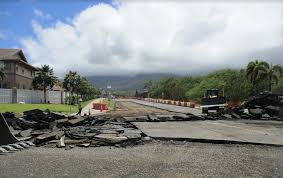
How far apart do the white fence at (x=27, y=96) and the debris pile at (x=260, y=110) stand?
42738 millimetres

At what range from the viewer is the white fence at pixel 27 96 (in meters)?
65.4

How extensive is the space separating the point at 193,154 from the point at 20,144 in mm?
6421

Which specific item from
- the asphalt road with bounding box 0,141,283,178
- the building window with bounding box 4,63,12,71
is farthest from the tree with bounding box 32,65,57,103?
the asphalt road with bounding box 0,141,283,178

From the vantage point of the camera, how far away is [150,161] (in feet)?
37.6

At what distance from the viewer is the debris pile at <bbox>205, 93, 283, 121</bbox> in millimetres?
31000

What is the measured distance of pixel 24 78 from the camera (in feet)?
280

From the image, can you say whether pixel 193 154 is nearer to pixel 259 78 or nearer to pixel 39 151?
pixel 39 151

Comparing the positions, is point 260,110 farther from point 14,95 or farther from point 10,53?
point 10,53

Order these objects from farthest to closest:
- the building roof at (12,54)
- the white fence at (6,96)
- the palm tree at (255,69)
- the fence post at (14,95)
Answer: the palm tree at (255,69)
the building roof at (12,54)
the fence post at (14,95)
the white fence at (6,96)

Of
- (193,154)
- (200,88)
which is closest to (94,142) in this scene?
(193,154)

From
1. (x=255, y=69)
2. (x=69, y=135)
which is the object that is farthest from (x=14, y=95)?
(x=69, y=135)

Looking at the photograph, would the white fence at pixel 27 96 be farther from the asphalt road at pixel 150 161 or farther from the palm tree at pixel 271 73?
the asphalt road at pixel 150 161

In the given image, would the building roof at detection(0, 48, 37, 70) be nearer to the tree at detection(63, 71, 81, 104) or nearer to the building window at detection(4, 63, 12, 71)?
the building window at detection(4, 63, 12, 71)

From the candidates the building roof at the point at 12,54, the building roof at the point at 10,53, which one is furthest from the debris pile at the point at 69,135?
the building roof at the point at 10,53
